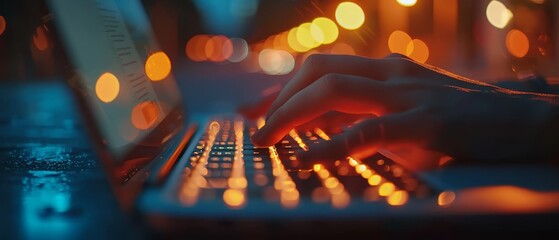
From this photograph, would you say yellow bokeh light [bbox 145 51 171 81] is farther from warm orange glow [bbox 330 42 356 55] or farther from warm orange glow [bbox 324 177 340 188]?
warm orange glow [bbox 330 42 356 55]

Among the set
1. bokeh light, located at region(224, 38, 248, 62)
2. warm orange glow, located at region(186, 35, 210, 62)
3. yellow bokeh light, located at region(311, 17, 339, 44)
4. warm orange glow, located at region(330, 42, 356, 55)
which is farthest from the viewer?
bokeh light, located at region(224, 38, 248, 62)

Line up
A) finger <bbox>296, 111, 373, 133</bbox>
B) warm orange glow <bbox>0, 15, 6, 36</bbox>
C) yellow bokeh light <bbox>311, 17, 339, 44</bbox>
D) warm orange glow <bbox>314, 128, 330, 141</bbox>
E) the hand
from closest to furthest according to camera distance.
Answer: the hand, warm orange glow <bbox>314, 128, 330, 141</bbox>, finger <bbox>296, 111, 373, 133</bbox>, warm orange glow <bbox>0, 15, 6, 36</bbox>, yellow bokeh light <bbox>311, 17, 339, 44</bbox>

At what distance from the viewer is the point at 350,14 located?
5457 millimetres

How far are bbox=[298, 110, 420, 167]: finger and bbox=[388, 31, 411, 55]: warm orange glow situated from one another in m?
5.47

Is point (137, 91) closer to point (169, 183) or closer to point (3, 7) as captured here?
point (169, 183)

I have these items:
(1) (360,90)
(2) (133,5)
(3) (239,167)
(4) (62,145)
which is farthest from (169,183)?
(2) (133,5)

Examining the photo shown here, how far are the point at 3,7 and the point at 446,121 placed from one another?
3.45 m

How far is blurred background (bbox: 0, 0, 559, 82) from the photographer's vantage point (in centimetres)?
318

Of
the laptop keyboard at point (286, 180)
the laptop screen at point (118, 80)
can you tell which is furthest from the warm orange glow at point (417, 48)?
the laptop keyboard at point (286, 180)

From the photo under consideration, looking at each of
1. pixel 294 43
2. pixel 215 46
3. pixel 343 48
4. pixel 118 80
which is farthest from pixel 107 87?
pixel 215 46

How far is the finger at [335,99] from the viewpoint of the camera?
3.28 ft

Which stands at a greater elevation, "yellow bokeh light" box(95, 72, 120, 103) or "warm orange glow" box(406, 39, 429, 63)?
"warm orange glow" box(406, 39, 429, 63)

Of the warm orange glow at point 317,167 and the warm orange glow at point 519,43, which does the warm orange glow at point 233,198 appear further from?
the warm orange glow at point 519,43

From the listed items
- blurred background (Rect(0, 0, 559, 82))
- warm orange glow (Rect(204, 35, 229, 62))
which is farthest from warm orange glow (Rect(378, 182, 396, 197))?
warm orange glow (Rect(204, 35, 229, 62))
